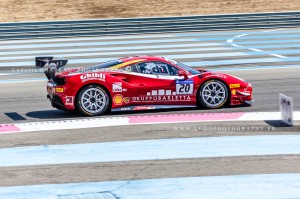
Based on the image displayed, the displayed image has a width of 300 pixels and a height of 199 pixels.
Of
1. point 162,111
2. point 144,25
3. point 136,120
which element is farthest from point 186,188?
point 144,25

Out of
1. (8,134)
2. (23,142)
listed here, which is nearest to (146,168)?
(23,142)

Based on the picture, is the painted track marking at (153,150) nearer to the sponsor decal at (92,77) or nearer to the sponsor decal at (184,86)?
the sponsor decal at (92,77)

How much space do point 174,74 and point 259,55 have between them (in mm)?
10726

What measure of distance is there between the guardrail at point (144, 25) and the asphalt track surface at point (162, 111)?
17.0 inches

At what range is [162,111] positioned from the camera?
15.0 m

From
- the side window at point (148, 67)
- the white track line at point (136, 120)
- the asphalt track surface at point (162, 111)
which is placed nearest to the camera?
the asphalt track surface at point (162, 111)

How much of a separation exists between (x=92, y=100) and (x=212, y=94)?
2.49 metres

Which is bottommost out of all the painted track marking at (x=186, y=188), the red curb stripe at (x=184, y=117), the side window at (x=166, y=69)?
the painted track marking at (x=186, y=188)

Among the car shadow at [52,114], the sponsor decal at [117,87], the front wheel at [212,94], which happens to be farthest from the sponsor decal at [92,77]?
the front wheel at [212,94]

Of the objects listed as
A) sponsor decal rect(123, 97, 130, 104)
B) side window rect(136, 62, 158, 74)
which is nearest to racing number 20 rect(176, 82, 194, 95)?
side window rect(136, 62, 158, 74)

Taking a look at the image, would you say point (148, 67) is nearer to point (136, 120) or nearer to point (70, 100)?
point (136, 120)

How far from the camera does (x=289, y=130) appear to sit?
12797 millimetres

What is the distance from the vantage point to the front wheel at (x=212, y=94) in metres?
14.9

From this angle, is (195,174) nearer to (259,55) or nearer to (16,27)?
(259,55)
